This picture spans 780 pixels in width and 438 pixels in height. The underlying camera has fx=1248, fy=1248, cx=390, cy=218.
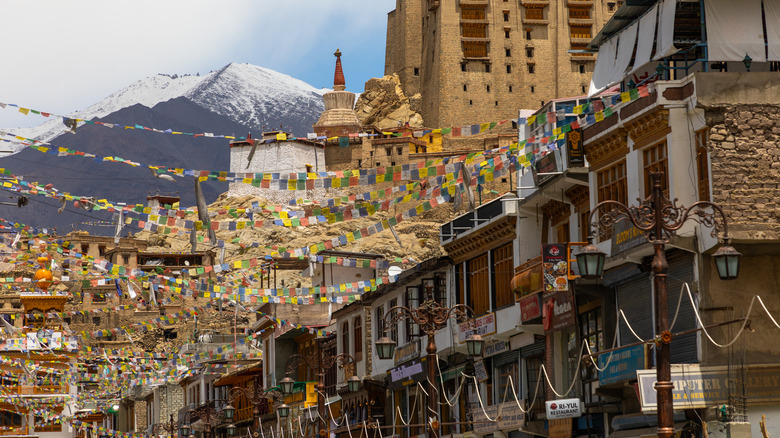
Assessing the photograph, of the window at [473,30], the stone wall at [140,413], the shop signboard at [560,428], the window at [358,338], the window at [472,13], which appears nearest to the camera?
the shop signboard at [560,428]

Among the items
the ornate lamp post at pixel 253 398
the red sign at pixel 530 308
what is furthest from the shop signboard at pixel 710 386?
the ornate lamp post at pixel 253 398

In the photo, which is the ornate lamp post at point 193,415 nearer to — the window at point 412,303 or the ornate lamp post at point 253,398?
the ornate lamp post at point 253,398

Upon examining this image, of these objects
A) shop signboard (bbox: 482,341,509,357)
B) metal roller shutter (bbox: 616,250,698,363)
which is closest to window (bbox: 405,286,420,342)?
shop signboard (bbox: 482,341,509,357)

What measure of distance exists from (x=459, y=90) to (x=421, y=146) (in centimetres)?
652

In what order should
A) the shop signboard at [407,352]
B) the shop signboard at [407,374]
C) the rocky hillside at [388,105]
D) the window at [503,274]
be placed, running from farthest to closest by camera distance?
the rocky hillside at [388,105], the shop signboard at [407,352], the shop signboard at [407,374], the window at [503,274]

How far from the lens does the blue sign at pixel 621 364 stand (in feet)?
81.1

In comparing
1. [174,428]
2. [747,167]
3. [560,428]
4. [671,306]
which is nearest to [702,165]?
[747,167]

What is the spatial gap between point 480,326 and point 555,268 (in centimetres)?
738

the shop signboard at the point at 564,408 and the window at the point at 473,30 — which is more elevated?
the window at the point at 473,30

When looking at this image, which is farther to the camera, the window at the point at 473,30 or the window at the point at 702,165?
the window at the point at 473,30

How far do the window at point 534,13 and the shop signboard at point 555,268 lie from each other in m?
93.5

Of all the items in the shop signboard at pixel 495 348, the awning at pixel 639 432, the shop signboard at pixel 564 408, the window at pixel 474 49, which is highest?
the window at pixel 474 49

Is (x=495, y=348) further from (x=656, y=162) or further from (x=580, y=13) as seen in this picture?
(x=580, y=13)

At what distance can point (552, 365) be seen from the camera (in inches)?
1248
